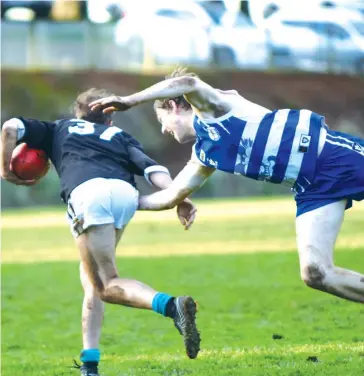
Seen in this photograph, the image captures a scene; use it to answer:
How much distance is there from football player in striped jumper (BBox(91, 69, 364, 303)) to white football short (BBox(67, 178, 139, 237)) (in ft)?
1.92

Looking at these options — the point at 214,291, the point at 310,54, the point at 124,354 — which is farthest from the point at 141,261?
the point at 310,54

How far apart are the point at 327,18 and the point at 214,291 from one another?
28264 mm

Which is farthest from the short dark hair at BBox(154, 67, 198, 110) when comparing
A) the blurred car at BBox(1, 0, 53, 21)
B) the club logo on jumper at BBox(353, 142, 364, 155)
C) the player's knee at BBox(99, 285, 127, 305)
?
the blurred car at BBox(1, 0, 53, 21)

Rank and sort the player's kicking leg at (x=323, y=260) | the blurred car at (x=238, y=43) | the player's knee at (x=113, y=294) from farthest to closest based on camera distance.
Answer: the blurred car at (x=238, y=43), the player's knee at (x=113, y=294), the player's kicking leg at (x=323, y=260)

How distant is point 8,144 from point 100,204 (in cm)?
89

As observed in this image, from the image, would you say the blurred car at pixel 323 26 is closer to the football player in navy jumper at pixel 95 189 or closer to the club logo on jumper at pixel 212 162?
the football player in navy jumper at pixel 95 189

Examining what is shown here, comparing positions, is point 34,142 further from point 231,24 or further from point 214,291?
point 231,24

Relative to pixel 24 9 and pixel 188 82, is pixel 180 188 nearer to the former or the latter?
pixel 188 82

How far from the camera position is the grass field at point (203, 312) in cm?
777

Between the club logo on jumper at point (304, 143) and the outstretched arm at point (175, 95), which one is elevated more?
the outstretched arm at point (175, 95)

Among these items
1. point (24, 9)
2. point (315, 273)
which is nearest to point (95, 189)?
point (315, 273)

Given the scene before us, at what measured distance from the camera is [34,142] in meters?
7.57

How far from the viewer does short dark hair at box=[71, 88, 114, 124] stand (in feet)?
25.1

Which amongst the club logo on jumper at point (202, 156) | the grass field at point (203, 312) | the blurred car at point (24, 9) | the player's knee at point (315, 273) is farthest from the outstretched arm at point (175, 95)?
the blurred car at point (24, 9)
